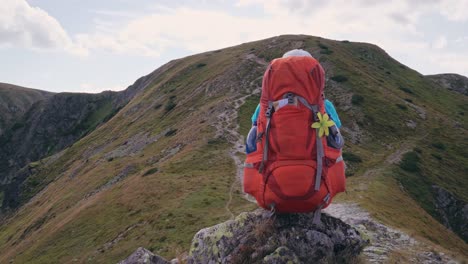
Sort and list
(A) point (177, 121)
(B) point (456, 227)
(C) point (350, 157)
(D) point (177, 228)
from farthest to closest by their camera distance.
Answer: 1. (A) point (177, 121)
2. (C) point (350, 157)
3. (B) point (456, 227)
4. (D) point (177, 228)

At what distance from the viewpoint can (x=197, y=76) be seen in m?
98.8

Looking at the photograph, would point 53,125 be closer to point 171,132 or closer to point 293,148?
point 171,132

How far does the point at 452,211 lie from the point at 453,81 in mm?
108132

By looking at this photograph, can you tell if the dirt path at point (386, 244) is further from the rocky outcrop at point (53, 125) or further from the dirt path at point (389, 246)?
the rocky outcrop at point (53, 125)

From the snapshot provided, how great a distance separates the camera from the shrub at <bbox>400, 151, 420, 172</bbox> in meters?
49.4

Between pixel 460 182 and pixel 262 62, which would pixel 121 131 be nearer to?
pixel 262 62

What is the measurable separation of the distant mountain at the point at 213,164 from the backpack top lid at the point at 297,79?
272 inches

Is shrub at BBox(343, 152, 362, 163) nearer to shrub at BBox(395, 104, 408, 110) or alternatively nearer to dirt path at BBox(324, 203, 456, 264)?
shrub at BBox(395, 104, 408, 110)

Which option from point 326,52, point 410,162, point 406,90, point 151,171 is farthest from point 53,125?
point 410,162

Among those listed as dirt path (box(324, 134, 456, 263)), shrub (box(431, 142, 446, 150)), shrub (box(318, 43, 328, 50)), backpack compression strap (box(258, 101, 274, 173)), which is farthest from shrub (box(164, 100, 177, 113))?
backpack compression strap (box(258, 101, 274, 173))

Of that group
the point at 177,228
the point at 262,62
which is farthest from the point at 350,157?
the point at 262,62

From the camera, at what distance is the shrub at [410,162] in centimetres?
4944

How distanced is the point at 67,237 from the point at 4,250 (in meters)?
25.0

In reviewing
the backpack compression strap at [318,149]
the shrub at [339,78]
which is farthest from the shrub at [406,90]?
the backpack compression strap at [318,149]
